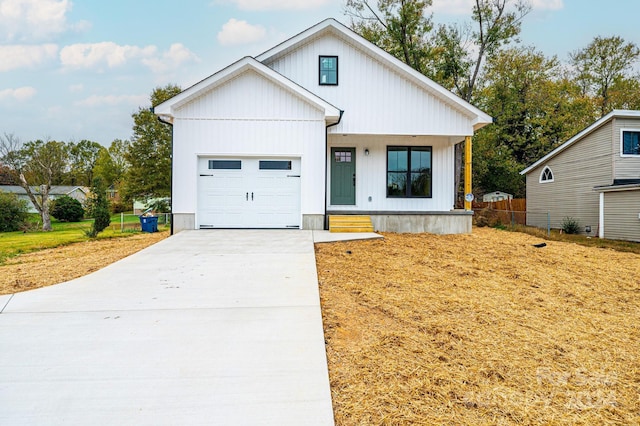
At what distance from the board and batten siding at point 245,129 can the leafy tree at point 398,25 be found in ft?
48.1

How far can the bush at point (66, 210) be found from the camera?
30922 millimetres

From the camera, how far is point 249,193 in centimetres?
1060

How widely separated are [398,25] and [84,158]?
196 ft

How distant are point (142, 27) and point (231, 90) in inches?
381

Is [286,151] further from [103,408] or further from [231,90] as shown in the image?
[103,408]

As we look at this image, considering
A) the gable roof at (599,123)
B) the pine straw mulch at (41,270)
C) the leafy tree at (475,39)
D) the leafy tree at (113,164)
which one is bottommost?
the pine straw mulch at (41,270)

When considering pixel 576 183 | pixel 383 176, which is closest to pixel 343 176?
pixel 383 176

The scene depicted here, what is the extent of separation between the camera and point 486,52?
76.7 feet

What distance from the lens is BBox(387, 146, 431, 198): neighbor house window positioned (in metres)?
12.7

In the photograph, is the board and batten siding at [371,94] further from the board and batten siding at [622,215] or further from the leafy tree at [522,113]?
the leafy tree at [522,113]

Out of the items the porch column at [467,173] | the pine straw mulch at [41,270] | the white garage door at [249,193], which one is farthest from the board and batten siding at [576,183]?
the pine straw mulch at [41,270]

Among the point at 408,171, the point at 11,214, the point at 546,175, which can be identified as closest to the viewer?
the point at 408,171

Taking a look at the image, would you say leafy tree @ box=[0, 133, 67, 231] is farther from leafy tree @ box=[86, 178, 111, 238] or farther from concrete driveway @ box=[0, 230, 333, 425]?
concrete driveway @ box=[0, 230, 333, 425]

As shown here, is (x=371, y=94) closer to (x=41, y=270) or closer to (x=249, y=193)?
(x=249, y=193)
